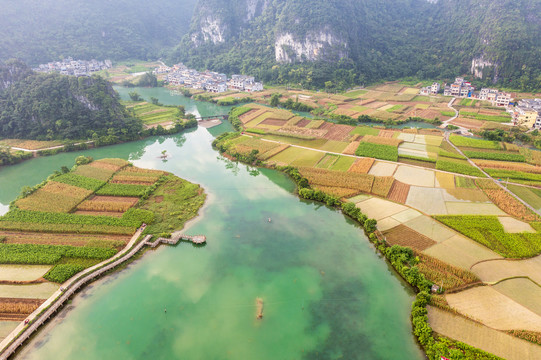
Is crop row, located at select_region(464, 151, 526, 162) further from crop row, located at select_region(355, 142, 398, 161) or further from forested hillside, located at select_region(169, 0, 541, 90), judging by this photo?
forested hillside, located at select_region(169, 0, 541, 90)

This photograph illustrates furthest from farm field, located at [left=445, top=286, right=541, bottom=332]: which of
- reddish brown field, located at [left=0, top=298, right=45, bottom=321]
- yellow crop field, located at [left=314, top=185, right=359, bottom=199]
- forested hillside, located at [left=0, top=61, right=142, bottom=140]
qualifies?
forested hillside, located at [left=0, top=61, right=142, bottom=140]

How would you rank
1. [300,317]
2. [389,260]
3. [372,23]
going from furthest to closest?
1. [372,23]
2. [389,260]
3. [300,317]

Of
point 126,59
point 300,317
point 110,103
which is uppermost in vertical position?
point 126,59

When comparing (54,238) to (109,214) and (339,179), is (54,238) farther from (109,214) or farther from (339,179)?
(339,179)

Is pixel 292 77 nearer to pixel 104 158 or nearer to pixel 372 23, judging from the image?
pixel 372 23

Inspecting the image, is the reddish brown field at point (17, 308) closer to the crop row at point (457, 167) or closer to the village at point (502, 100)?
Answer: the crop row at point (457, 167)

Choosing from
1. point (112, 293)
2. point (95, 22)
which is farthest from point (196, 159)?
point (95, 22)

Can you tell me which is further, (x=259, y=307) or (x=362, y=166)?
(x=362, y=166)

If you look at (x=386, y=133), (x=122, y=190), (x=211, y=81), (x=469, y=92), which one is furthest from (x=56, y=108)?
(x=469, y=92)
